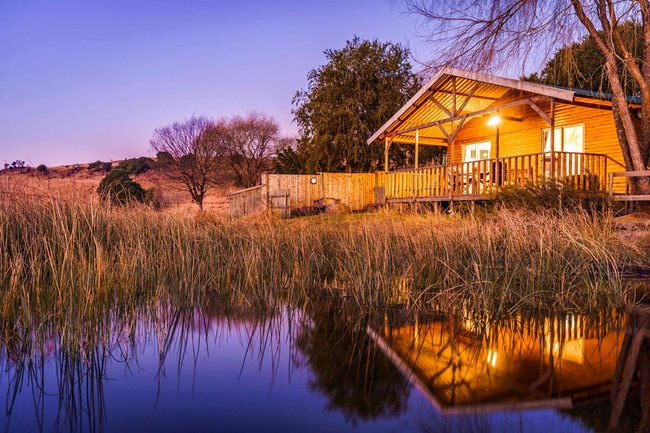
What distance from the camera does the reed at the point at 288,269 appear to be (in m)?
4.43

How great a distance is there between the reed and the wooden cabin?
6.78 metres

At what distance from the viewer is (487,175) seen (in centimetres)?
1761

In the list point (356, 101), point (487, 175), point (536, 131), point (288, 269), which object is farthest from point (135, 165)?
point (288, 269)

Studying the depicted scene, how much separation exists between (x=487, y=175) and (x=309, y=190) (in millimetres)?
10020

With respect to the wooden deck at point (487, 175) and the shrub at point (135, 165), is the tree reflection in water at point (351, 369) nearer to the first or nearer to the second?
the wooden deck at point (487, 175)

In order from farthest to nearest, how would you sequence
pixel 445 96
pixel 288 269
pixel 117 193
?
1. pixel 445 96
2. pixel 117 193
3. pixel 288 269

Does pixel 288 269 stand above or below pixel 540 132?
below

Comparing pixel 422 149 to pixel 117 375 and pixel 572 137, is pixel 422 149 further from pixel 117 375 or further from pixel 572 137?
pixel 117 375

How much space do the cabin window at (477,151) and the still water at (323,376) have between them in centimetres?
1686

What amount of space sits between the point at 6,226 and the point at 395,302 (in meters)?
5.16

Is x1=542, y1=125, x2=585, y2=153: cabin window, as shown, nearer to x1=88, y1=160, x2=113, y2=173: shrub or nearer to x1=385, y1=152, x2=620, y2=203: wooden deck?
x1=385, y1=152, x2=620, y2=203: wooden deck

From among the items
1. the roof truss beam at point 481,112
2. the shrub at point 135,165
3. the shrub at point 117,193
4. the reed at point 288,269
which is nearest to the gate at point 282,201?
the shrub at point 117,193

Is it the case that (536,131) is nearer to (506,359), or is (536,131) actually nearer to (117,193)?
(117,193)

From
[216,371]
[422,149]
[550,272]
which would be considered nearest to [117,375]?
[216,371]
